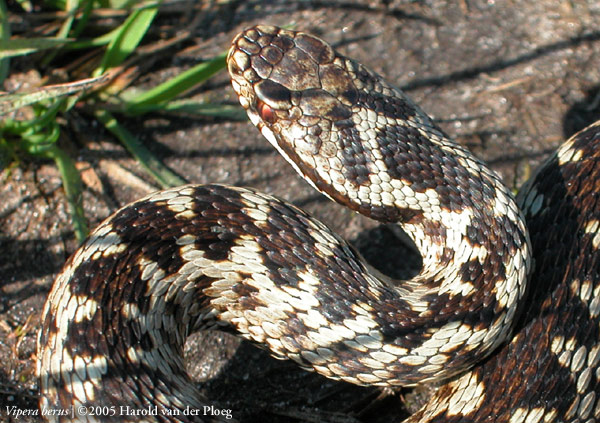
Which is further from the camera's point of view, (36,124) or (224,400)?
(36,124)

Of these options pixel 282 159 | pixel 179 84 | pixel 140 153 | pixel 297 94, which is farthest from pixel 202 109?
pixel 297 94

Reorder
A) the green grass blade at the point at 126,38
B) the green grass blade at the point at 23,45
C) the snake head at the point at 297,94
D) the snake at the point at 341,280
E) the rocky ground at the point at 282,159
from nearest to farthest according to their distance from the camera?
the snake at the point at 341,280, the snake head at the point at 297,94, the rocky ground at the point at 282,159, the green grass blade at the point at 23,45, the green grass blade at the point at 126,38

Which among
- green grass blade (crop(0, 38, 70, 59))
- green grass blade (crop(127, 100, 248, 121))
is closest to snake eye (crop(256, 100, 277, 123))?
green grass blade (crop(127, 100, 248, 121))

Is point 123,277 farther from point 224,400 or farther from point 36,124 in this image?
point 36,124

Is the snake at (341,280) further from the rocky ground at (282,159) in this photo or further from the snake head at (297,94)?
the rocky ground at (282,159)

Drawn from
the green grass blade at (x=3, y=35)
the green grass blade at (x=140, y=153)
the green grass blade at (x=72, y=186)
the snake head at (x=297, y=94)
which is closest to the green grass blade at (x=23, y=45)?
the green grass blade at (x=3, y=35)

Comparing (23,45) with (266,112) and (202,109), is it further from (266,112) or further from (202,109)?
A: (266,112)

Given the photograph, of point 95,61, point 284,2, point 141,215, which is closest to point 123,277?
point 141,215
